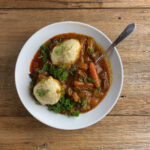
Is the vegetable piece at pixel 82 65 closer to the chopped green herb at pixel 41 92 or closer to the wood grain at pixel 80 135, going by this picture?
the chopped green herb at pixel 41 92

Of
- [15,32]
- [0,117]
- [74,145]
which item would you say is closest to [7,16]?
[15,32]

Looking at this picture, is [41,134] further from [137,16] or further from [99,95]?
[137,16]

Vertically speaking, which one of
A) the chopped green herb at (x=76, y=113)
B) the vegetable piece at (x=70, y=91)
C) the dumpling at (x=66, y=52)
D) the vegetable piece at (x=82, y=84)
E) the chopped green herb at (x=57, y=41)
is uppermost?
the chopped green herb at (x=57, y=41)

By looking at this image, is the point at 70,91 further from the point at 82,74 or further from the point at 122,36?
the point at 122,36

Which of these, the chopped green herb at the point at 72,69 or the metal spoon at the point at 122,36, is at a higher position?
the metal spoon at the point at 122,36

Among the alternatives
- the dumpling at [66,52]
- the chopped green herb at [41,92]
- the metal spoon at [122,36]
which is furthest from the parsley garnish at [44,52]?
the metal spoon at [122,36]

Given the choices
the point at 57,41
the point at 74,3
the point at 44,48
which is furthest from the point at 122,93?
the point at 74,3
